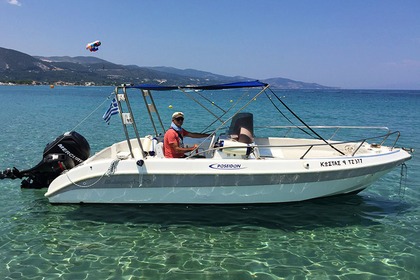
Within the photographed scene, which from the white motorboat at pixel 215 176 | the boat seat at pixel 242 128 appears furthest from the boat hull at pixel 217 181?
the boat seat at pixel 242 128

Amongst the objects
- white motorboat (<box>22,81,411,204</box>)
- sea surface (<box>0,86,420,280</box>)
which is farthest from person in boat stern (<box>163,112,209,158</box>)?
sea surface (<box>0,86,420,280</box>)

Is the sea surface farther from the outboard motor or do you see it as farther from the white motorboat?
the outboard motor

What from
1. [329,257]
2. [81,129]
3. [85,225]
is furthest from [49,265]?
[81,129]

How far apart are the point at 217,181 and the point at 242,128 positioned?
1.72 m

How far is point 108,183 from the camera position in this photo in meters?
7.28

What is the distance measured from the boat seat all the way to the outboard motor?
11.9 ft

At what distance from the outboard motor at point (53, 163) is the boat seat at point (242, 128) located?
3.63 meters

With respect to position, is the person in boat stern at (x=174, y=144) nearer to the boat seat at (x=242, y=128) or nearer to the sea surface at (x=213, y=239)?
the sea surface at (x=213, y=239)

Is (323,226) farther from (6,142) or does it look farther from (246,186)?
(6,142)

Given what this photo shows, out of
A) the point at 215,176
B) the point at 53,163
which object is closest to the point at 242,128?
the point at 215,176

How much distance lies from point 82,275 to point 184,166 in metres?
2.70

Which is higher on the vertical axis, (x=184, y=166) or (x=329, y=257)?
(x=184, y=166)

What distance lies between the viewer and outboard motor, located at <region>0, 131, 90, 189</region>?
7.88 m

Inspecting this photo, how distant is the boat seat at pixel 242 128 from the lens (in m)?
8.18
